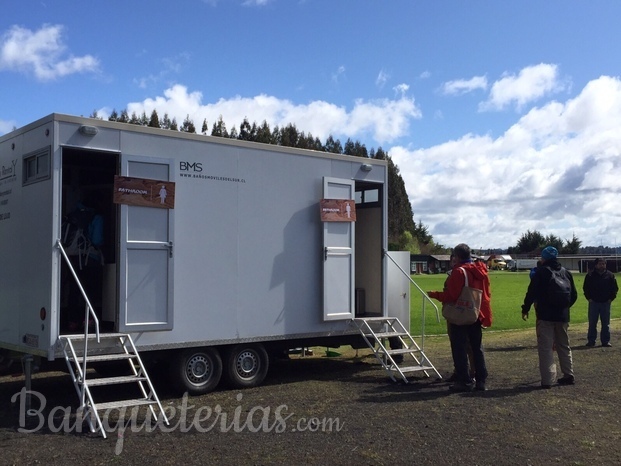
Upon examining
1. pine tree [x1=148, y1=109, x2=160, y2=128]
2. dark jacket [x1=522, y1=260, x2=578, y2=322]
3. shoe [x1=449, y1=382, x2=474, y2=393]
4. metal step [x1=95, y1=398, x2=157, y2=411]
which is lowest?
shoe [x1=449, y1=382, x2=474, y2=393]

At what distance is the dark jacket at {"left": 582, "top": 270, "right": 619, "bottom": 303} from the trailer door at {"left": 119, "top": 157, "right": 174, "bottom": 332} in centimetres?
908

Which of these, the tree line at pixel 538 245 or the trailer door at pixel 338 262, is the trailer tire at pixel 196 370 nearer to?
the trailer door at pixel 338 262

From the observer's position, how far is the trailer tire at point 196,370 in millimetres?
8594

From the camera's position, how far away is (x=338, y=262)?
10172 millimetres

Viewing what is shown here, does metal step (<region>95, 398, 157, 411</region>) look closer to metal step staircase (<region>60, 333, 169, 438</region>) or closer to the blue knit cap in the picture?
metal step staircase (<region>60, 333, 169, 438</region>)

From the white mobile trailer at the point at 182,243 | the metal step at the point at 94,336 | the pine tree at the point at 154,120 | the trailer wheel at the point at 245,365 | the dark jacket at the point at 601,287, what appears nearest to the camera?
the metal step at the point at 94,336

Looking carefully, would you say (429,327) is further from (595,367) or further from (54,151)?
(54,151)

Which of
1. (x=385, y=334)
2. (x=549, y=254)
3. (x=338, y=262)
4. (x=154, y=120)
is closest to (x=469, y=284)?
(x=549, y=254)

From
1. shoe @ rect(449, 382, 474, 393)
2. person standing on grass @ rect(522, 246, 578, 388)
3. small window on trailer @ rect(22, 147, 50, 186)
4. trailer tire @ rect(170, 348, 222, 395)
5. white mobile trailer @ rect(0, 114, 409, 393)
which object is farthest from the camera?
person standing on grass @ rect(522, 246, 578, 388)

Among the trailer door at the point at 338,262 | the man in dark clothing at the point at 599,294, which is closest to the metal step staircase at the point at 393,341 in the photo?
the trailer door at the point at 338,262

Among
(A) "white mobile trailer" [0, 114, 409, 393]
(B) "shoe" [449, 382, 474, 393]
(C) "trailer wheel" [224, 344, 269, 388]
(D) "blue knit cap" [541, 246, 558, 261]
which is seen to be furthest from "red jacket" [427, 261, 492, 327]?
(C) "trailer wheel" [224, 344, 269, 388]

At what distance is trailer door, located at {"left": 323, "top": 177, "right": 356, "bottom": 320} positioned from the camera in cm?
1000

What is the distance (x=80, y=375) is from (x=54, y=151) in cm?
254

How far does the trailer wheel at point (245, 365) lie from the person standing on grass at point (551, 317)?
12.3ft
